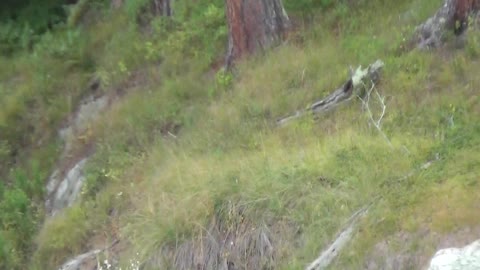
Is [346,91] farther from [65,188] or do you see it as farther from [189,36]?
[65,188]

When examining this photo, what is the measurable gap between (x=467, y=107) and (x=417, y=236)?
5.71ft

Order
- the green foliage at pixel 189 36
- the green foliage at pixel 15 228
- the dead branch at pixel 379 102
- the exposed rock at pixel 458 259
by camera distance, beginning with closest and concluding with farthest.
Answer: the exposed rock at pixel 458 259 < the dead branch at pixel 379 102 < the green foliage at pixel 15 228 < the green foliage at pixel 189 36

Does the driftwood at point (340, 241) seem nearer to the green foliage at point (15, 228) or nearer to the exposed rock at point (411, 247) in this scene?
the exposed rock at point (411, 247)

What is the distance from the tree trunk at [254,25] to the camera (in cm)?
991

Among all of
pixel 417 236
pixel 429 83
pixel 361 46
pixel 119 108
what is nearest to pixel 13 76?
pixel 119 108

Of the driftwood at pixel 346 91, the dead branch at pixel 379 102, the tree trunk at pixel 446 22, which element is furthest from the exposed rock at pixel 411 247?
the tree trunk at pixel 446 22

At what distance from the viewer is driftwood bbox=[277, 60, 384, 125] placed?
8250mm

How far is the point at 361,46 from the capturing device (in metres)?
9.11

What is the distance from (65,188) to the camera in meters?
10.1

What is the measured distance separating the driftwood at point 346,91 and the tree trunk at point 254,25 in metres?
1.63

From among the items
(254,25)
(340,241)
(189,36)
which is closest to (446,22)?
(254,25)

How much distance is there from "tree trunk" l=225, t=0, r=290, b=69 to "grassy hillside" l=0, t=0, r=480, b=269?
206 mm

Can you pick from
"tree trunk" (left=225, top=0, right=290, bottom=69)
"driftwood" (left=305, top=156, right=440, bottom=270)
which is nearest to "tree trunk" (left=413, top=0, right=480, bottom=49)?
"tree trunk" (left=225, top=0, right=290, bottom=69)

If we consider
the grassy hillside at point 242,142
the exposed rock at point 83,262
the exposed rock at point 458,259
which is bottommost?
the exposed rock at point 83,262
